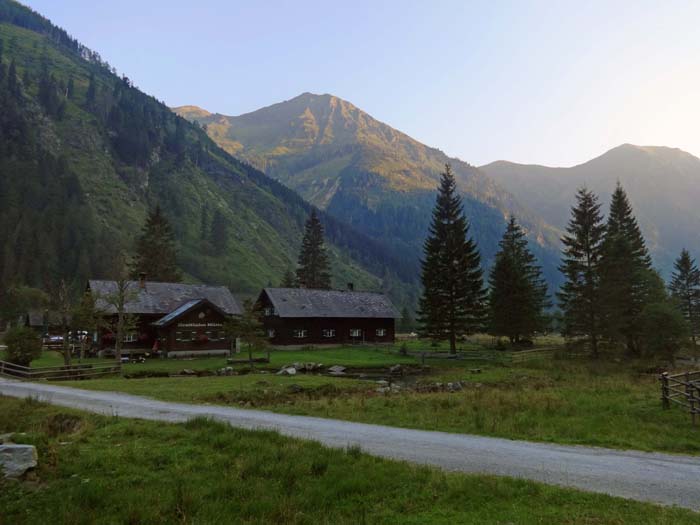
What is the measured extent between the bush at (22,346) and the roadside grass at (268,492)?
32972 mm

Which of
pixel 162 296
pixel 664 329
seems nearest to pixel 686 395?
pixel 664 329

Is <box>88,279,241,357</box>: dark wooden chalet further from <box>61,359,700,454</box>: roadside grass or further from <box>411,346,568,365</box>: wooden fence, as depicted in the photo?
<box>411,346,568,365</box>: wooden fence

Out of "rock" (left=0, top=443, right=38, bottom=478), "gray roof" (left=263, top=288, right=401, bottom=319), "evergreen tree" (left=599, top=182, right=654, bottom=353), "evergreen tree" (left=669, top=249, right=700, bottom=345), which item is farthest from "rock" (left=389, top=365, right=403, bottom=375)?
"evergreen tree" (left=669, top=249, right=700, bottom=345)

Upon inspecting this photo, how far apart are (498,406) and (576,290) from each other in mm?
40065

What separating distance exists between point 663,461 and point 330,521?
10316 millimetres

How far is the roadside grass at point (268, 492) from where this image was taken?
8305 mm

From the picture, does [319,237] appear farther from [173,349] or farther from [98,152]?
[98,152]

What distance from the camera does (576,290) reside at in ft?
184

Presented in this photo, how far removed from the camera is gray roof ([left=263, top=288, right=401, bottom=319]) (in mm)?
71062

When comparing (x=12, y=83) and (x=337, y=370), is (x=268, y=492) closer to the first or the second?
(x=337, y=370)

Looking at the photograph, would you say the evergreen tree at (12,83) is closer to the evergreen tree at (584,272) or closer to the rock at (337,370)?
the rock at (337,370)

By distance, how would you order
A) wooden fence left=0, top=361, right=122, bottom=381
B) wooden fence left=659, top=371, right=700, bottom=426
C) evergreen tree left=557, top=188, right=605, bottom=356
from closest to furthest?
wooden fence left=659, top=371, right=700, bottom=426, wooden fence left=0, top=361, right=122, bottom=381, evergreen tree left=557, top=188, right=605, bottom=356

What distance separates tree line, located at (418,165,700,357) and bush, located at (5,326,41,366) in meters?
42.3

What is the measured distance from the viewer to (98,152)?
644ft
